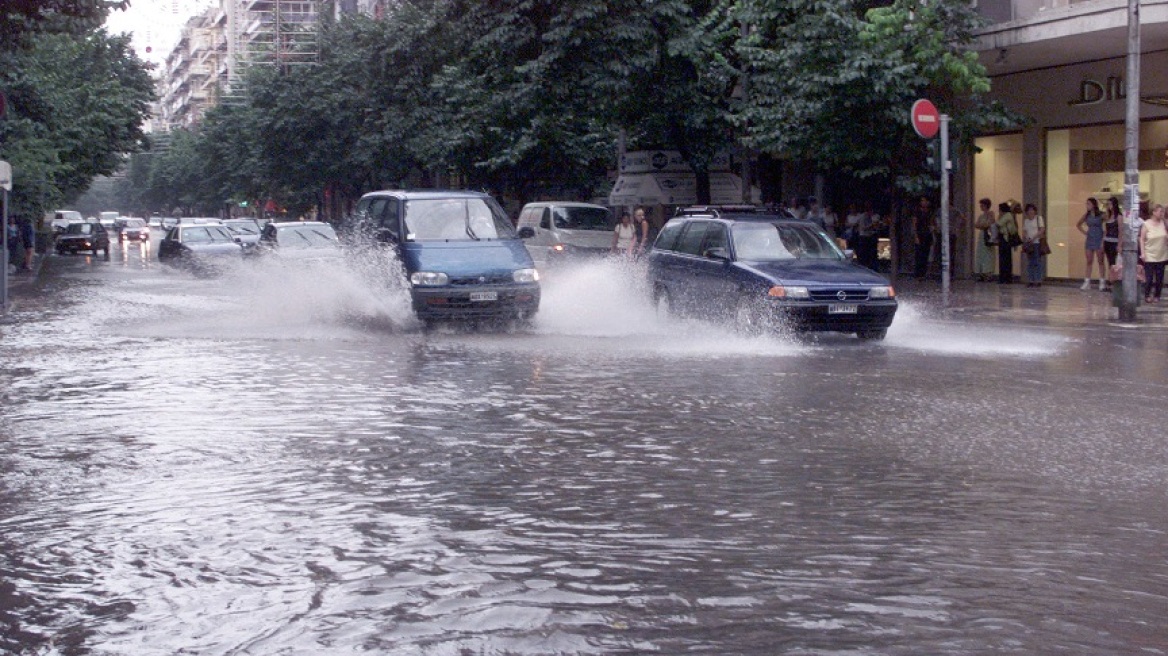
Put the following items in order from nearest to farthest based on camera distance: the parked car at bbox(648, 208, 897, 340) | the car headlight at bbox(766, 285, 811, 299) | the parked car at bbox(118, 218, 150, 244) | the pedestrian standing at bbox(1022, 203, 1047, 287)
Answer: the car headlight at bbox(766, 285, 811, 299) → the parked car at bbox(648, 208, 897, 340) → the pedestrian standing at bbox(1022, 203, 1047, 287) → the parked car at bbox(118, 218, 150, 244)

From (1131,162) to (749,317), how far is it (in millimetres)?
6907

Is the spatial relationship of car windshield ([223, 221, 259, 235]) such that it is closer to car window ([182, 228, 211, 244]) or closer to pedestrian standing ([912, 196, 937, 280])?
car window ([182, 228, 211, 244])

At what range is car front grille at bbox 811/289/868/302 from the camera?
17875mm

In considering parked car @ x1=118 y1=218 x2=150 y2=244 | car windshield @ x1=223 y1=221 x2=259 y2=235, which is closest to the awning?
car windshield @ x1=223 y1=221 x2=259 y2=235

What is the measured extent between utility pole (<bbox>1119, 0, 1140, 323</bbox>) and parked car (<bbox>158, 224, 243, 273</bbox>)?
26.2m

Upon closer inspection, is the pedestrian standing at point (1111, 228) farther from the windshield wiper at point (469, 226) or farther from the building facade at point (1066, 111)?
the windshield wiper at point (469, 226)

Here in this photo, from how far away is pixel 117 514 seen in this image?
7969mm

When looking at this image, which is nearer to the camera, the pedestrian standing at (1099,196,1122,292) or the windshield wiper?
the windshield wiper

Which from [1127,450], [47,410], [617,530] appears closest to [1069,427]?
[1127,450]

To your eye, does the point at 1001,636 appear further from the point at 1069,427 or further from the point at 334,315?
the point at 334,315

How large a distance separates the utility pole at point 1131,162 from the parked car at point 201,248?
85.9 ft

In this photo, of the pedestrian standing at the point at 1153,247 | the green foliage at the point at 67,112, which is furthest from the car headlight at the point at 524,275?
the green foliage at the point at 67,112

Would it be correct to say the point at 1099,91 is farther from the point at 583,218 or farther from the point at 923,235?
the point at 583,218

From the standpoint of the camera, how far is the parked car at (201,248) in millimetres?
42062
